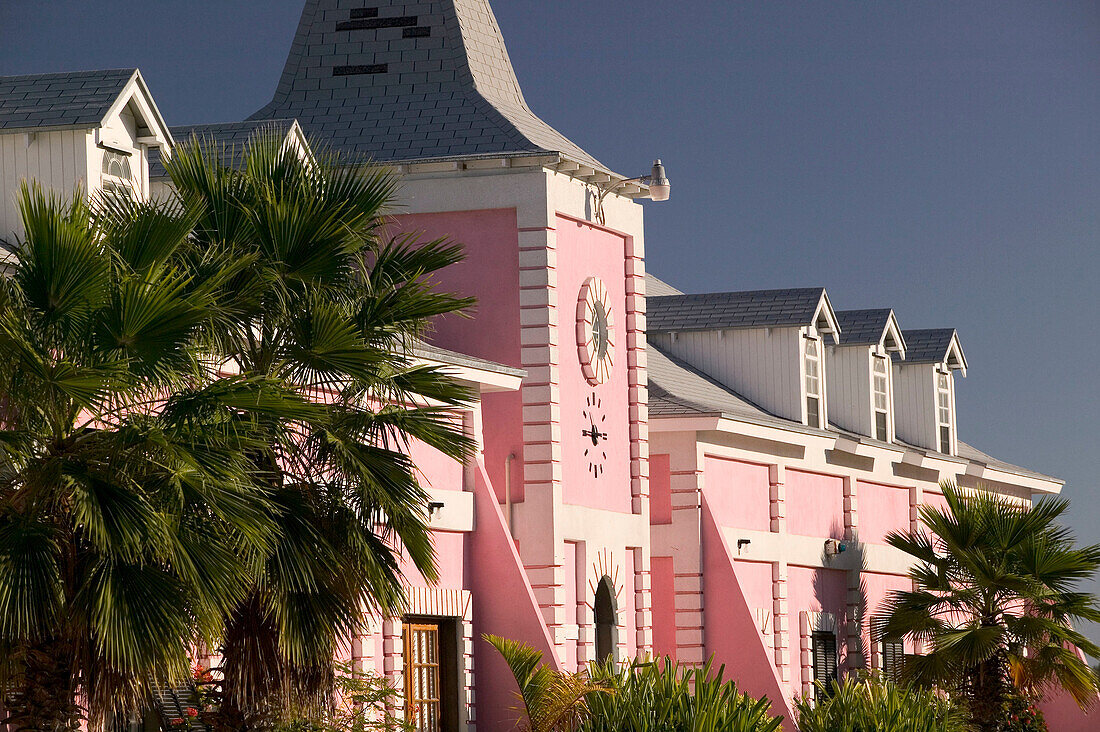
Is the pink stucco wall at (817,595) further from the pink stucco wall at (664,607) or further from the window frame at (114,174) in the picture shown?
the window frame at (114,174)

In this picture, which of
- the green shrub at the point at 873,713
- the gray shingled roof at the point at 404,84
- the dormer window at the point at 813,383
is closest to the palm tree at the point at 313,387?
the green shrub at the point at 873,713

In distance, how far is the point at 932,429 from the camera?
37594 millimetres

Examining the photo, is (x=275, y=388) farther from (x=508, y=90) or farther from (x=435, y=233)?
(x=508, y=90)

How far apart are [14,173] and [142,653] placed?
7.92 m

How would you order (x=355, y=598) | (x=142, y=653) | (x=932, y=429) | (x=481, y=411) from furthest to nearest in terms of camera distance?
(x=932, y=429) < (x=481, y=411) < (x=355, y=598) < (x=142, y=653)

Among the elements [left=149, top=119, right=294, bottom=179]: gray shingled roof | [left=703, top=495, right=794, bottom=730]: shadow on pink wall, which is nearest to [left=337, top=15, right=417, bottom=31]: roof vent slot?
[left=149, top=119, right=294, bottom=179]: gray shingled roof

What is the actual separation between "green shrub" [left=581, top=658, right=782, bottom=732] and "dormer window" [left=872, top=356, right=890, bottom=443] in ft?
65.4

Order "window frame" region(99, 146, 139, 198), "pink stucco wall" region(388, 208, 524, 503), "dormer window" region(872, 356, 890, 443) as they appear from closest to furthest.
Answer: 1. "window frame" region(99, 146, 139, 198)
2. "pink stucco wall" region(388, 208, 524, 503)
3. "dormer window" region(872, 356, 890, 443)

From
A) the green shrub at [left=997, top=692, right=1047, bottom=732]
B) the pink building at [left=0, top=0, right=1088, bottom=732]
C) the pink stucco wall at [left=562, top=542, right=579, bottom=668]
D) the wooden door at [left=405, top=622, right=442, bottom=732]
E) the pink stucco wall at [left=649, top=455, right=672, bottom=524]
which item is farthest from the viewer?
the green shrub at [left=997, top=692, right=1047, bottom=732]

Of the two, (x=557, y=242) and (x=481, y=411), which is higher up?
(x=557, y=242)

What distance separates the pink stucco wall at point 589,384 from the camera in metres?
24.7

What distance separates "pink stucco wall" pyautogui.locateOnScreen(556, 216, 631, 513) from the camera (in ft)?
80.9

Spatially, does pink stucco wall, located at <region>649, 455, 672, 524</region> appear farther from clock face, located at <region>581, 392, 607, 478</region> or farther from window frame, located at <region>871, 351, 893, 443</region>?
window frame, located at <region>871, 351, 893, 443</region>

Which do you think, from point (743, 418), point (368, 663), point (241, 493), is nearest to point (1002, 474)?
point (743, 418)
